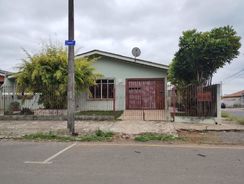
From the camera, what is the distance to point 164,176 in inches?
245

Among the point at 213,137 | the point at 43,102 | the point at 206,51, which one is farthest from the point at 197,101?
the point at 43,102

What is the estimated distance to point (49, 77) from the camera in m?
17.7

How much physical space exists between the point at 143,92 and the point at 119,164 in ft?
50.4

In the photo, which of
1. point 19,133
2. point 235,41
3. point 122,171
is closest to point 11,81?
point 19,133

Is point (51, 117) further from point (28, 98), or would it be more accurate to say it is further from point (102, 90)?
point (102, 90)

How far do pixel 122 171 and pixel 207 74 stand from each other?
1325 cm

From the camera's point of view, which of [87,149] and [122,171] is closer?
[122,171]

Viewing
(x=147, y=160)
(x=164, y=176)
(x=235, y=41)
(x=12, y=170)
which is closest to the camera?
(x=164, y=176)

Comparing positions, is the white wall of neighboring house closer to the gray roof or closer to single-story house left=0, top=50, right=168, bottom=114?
single-story house left=0, top=50, right=168, bottom=114

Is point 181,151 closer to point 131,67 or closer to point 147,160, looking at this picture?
point 147,160

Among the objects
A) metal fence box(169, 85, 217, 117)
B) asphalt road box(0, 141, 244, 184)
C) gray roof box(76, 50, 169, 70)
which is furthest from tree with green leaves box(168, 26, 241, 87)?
asphalt road box(0, 141, 244, 184)

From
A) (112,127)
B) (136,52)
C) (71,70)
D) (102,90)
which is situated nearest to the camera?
(71,70)

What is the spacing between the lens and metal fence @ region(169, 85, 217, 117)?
1503cm

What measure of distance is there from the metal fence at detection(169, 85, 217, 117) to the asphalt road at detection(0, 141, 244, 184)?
18.3 ft
